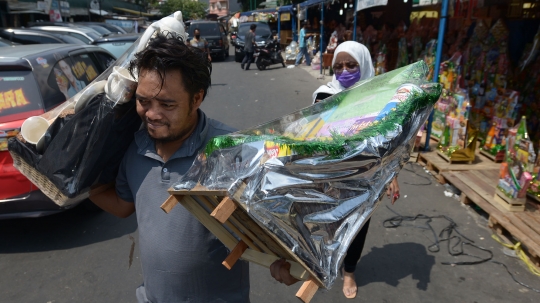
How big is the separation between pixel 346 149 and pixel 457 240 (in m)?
3.17

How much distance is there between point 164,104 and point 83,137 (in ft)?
1.25

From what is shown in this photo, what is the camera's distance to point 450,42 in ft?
22.6

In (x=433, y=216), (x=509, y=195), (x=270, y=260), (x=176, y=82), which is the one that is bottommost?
(x=433, y=216)

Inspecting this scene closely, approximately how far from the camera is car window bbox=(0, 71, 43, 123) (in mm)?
3455

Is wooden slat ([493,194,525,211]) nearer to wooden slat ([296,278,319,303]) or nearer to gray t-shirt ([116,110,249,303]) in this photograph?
gray t-shirt ([116,110,249,303])

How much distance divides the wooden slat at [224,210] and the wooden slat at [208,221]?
0.25m

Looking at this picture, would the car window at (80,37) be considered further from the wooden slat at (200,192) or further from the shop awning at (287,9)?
the wooden slat at (200,192)

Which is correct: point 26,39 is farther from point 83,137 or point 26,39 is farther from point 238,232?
point 238,232

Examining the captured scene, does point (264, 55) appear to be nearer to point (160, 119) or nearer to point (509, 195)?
point (509, 195)

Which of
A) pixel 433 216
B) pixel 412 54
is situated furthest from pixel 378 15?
pixel 433 216

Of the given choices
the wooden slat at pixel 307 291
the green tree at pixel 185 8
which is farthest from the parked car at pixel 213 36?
the green tree at pixel 185 8

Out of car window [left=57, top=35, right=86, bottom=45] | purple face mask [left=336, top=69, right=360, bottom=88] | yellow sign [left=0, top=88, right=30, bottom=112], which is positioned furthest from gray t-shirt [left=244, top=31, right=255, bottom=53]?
purple face mask [left=336, top=69, right=360, bottom=88]

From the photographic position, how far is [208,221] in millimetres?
1353

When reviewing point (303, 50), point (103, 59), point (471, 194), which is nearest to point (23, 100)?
point (103, 59)
